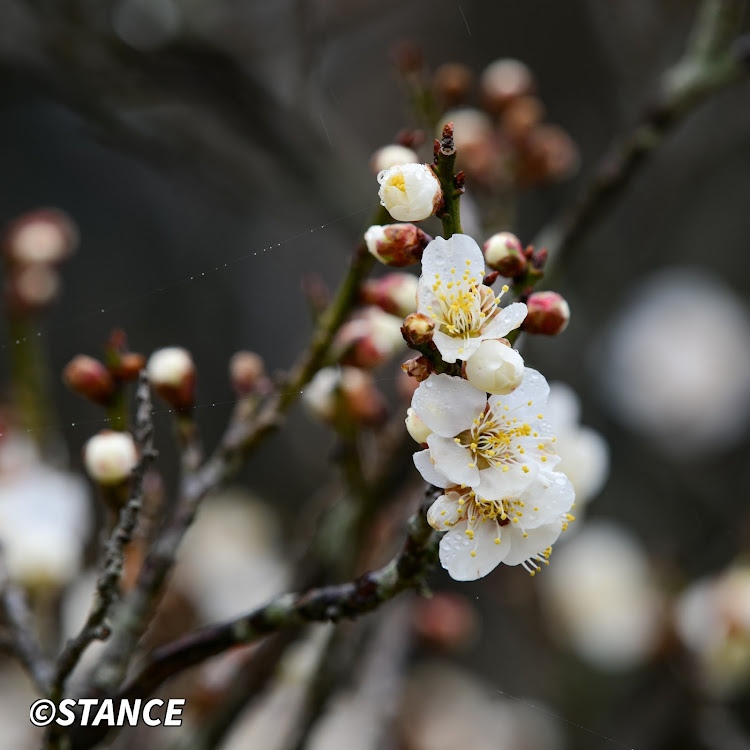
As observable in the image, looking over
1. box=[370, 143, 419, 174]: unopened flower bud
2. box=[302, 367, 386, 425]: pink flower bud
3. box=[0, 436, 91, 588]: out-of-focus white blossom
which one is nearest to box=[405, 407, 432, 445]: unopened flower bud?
box=[370, 143, 419, 174]: unopened flower bud

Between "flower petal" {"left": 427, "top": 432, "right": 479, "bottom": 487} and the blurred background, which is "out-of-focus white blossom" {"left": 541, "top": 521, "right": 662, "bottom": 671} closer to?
the blurred background

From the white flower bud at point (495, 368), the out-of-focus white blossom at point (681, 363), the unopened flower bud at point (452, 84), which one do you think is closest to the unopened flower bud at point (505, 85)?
the unopened flower bud at point (452, 84)

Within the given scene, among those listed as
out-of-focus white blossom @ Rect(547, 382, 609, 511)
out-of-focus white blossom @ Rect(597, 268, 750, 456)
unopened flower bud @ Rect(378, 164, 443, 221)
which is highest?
unopened flower bud @ Rect(378, 164, 443, 221)

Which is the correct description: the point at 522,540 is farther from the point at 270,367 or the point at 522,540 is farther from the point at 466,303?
the point at 270,367

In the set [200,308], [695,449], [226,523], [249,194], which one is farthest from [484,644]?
[249,194]

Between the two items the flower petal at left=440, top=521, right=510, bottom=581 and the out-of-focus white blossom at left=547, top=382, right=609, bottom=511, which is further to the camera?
the out-of-focus white blossom at left=547, top=382, right=609, bottom=511

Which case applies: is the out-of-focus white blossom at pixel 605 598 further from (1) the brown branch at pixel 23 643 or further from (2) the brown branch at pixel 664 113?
(1) the brown branch at pixel 23 643
